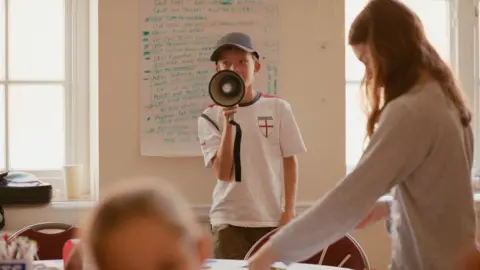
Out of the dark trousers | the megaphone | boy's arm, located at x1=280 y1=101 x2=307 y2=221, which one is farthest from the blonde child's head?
boy's arm, located at x1=280 y1=101 x2=307 y2=221

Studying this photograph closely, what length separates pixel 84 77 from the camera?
3219 millimetres

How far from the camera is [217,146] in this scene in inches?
100

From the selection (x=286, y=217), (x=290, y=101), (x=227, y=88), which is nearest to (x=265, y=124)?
(x=227, y=88)

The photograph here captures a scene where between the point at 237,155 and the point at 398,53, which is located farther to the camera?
the point at 237,155

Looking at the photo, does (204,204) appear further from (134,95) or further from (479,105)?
(479,105)

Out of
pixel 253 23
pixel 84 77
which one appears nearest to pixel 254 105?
pixel 253 23

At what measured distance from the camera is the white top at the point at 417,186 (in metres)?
1.47

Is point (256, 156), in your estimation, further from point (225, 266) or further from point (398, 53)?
point (398, 53)

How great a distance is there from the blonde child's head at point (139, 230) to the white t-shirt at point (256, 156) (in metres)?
1.76

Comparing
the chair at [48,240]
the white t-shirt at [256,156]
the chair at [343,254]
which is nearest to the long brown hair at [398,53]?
the chair at [343,254]

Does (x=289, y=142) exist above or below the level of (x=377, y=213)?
above

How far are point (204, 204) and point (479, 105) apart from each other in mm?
1521

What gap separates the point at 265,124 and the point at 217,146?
20cm

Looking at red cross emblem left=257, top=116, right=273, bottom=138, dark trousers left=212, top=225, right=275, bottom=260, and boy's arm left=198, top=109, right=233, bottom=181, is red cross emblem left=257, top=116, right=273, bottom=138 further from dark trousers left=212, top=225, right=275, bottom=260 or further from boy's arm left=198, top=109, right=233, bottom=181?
dark trousers left=212, top=225, right=275, bottom=260
